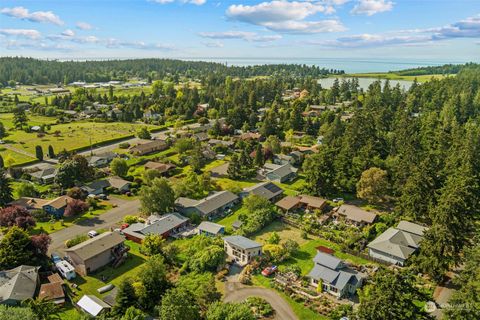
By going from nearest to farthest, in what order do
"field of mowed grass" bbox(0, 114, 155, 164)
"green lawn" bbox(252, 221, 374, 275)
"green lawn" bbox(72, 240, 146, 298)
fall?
"green lawn" bbox(72, 240, 146, 298), "green lawn" bbox(252, 221, 374, 275), "field of mowed grass" bbox(0, 114, 155, 164)

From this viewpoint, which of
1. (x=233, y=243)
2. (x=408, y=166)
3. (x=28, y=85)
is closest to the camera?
(x=233, y=243)

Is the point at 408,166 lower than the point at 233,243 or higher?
higher

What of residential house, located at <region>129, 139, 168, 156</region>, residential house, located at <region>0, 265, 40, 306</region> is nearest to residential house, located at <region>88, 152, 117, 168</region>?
residential house, located at <region>129, 139, 168, 156</region>

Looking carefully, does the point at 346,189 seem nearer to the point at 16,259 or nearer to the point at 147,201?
the point at 147,201

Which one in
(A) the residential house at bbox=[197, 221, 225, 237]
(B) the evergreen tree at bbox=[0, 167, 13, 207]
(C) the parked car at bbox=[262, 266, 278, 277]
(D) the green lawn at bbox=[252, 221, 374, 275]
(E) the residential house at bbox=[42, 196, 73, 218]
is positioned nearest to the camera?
(C) the parked car at bbox=[262, 266, 278, 277]

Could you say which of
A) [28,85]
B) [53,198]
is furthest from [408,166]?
[28,85]

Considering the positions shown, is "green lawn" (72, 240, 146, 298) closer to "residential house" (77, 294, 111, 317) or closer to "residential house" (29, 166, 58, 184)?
"residential house" (77, 294, 111, 317)

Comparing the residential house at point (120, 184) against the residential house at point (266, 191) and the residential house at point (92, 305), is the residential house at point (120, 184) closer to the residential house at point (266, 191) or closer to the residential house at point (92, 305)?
the residential house at point (266, 191)
